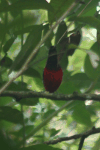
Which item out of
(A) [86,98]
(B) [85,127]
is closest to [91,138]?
(B) [85,127]

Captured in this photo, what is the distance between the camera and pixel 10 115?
311 mm

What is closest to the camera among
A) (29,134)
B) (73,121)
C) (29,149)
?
(29,149)

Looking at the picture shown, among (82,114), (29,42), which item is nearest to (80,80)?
(82,114)

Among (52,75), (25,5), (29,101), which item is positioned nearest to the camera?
(25,5)

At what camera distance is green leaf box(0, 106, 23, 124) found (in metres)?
0.31

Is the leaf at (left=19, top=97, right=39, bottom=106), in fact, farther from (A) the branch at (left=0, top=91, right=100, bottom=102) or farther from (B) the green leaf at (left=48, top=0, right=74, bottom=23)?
(B) the green leaf at (left=48, top=0, right=74, bottom=23)

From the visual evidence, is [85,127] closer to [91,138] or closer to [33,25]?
[91,138]

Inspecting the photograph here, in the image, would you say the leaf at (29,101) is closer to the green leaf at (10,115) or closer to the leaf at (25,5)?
the green leaf at (10,115)

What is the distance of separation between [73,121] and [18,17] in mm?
282

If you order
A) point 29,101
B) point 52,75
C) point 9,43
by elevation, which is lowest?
point 52,75

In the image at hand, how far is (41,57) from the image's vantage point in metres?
0.35

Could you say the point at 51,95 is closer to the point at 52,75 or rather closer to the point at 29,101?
the point at 29,101

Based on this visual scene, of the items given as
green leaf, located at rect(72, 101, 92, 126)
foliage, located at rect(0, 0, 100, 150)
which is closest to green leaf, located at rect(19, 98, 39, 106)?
foliage, located at rect(0, 0, 100, 150)

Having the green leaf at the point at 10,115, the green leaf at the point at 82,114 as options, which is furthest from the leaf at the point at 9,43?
the green leaf at the point at 82,114
